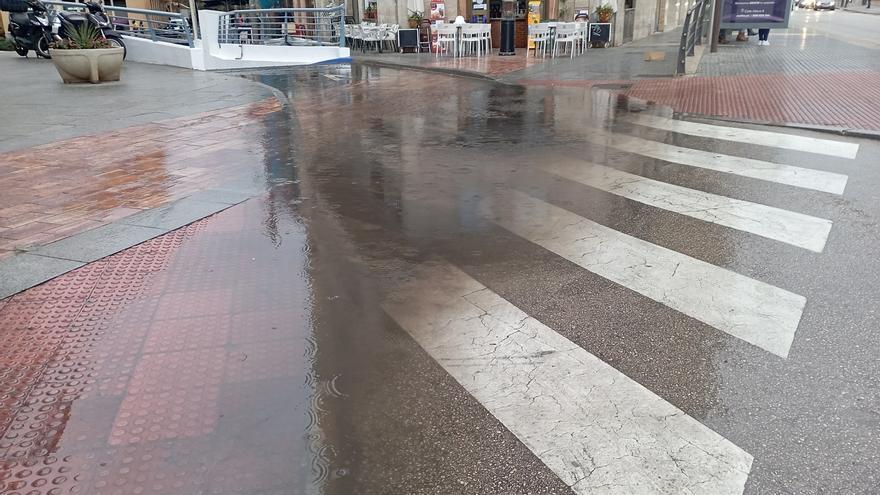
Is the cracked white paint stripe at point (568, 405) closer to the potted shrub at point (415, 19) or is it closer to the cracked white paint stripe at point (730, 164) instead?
the cracked white paint stripe at point (730, 164)

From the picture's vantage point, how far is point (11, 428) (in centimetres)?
335

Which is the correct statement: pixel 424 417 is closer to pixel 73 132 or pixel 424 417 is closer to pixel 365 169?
A: pixel 365 169

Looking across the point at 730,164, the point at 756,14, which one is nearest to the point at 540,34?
the point at 756,14

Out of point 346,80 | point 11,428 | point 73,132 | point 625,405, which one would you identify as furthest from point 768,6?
point 11,428

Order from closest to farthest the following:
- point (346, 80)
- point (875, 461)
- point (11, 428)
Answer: point (875, 461) < point (11, 428) < point (346, 80)

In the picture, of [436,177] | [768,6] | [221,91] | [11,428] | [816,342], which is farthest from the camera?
[768,6]

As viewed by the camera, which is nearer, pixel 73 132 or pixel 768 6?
pixel 73 132

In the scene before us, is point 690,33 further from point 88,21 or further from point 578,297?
point 88,21

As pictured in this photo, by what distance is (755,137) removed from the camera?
9.46 meters

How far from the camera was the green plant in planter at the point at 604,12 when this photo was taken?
75.9 feet

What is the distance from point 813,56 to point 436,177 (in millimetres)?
15107

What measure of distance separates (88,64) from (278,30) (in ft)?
34.9

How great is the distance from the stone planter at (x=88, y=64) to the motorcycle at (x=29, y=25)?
21.9 ft

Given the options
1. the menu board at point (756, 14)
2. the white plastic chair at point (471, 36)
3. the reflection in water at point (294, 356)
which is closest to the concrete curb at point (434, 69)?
the white plastic chair at point (471, 36)
